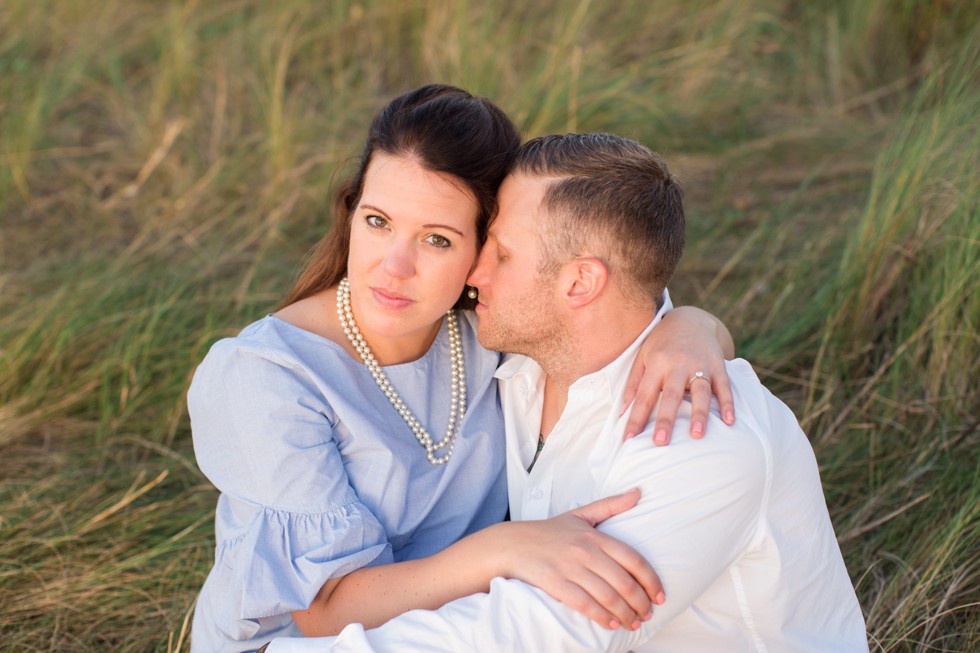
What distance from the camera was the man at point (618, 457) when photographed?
2.09 metres

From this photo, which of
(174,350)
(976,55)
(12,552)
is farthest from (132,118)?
(976,55)

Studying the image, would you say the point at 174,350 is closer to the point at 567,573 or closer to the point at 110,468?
the point at 110,468

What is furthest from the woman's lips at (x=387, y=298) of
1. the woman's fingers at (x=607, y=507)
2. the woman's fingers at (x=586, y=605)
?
the woman's fingers at (x=586, y=605)

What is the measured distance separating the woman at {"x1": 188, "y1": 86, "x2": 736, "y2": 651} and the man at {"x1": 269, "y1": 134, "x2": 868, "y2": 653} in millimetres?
81

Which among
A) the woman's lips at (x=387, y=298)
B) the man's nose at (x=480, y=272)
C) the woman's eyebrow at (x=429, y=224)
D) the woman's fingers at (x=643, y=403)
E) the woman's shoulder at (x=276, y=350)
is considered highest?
the woman's eyebrow at (x=429, y=224)

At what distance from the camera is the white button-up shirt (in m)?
2.04

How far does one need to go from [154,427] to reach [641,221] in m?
2.22

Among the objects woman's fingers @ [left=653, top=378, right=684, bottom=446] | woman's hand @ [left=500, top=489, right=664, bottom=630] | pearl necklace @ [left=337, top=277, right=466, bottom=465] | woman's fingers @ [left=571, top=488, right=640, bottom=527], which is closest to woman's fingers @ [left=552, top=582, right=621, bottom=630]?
woman's hand @ [left=500, top=489, right=664, bottom=630]

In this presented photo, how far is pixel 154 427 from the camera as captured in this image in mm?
3865

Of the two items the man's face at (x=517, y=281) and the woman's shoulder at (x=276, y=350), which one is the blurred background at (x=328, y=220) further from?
the man's face at (x=517, y=281)

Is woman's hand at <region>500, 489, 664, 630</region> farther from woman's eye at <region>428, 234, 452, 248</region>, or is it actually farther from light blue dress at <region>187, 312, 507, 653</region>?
woman's eye at <region>428, 234, 452, 248</region>

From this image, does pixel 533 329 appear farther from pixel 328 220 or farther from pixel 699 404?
pixel 328 220

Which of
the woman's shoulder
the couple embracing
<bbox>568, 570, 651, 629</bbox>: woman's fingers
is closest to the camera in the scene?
<bbox>568, 570, 651, 629</bbox>: woman's fingers

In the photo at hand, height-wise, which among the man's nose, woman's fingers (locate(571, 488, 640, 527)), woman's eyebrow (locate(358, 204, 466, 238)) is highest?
woman's eyebrow (locate(358, 204, 466, 238))
